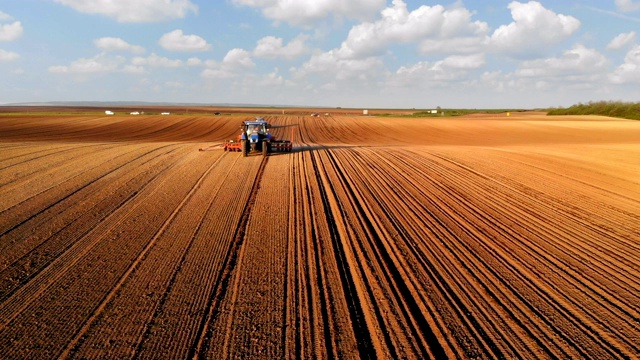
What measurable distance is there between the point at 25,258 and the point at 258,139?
1433 cm

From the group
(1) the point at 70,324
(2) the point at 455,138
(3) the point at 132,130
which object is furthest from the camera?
(3) the point at 132,130

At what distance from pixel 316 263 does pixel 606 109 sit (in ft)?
262

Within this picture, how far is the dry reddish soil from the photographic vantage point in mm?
5824

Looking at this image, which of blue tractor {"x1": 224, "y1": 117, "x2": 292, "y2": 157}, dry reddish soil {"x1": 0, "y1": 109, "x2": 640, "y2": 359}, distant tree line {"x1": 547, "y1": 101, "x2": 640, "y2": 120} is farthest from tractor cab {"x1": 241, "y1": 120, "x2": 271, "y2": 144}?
distant tree line {"x1": 547, "y1": 101, "x2": 640, "y2": 120}

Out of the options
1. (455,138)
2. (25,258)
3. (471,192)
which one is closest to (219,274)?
(25,258)

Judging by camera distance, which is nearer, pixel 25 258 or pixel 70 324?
pixel 70 324

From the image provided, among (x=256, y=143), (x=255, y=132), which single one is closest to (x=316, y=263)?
(x=256, y=143)

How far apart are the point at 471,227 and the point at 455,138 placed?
3095 cm

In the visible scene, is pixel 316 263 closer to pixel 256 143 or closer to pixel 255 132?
pixel 256 143

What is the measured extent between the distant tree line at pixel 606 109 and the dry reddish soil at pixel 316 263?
5937 cm

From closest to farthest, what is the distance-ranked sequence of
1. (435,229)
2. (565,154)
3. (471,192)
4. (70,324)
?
(70,324) → (435,229) → (471,192) → (565,154)

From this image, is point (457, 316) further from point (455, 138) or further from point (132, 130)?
point (132, 130)

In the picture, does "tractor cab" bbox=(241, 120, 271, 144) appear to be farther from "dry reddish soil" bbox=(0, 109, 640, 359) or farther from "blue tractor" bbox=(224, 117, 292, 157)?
"dry reddish soil" bbox=(0, 109, 640, 359)

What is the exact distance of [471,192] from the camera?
14.3 meters
